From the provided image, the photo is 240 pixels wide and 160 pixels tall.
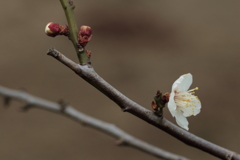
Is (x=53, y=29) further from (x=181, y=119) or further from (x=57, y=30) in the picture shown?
(x=181, y=119)

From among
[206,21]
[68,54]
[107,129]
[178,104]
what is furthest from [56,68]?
[178,104]

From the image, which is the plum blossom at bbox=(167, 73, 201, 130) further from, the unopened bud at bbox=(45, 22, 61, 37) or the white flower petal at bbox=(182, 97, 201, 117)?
the unopened bud at bbox=(45, 22, 61, 37)

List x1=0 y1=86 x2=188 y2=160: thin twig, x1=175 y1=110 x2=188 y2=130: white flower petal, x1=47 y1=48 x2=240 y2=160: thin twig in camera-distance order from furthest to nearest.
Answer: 1. x1=0 y1=86 x2=188 y2=160: thin twig
2. x1=175 y1=110 x2=188 y2=130: white flower petal
3. x1=47 y1=48 x2=240 y2=160: thin twig

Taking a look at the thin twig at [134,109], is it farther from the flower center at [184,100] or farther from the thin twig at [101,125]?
the thin twig at [101,125]

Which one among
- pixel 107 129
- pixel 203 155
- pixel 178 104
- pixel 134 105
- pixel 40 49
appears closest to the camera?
pixel 134 105

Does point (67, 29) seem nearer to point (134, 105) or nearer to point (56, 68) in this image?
point (134, 105)

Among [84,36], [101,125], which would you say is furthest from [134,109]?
[101,125]

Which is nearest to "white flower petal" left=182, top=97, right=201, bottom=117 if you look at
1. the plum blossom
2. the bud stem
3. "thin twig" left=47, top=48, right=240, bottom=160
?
the plum blossom

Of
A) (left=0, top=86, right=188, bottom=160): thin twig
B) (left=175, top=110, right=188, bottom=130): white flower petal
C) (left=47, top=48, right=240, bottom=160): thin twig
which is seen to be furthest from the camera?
(left=0, top=86, right=188, bottom=160): thin twig
